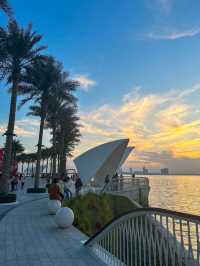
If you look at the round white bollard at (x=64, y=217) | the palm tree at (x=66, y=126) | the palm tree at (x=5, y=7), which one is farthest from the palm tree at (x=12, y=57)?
the palm tree at (x=66, y=126)

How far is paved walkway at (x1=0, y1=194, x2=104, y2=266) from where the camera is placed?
5.86 meters

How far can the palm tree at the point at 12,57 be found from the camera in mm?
17562

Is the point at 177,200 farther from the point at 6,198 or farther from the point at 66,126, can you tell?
the point at 6,198

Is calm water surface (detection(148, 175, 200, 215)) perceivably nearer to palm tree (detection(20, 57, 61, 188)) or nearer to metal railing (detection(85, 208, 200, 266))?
palm tree (detection(20, 57, 61, 188))

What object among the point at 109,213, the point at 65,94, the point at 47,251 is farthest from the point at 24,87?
the point at 47,251

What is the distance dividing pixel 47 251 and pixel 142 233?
10.1 feet

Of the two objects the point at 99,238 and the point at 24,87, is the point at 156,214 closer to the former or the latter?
the point at 99,238

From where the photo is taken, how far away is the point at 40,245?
7211 millimetres

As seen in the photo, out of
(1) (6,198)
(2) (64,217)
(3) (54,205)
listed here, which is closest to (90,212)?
(3) (54,205)

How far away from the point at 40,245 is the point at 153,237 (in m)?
3.93

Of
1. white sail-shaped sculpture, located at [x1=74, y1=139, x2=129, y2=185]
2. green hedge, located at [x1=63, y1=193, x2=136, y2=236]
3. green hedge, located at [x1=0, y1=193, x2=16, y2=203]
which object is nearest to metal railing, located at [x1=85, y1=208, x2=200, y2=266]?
green hedge, located at [x1=63, y1=193, x2=136, y2=236]

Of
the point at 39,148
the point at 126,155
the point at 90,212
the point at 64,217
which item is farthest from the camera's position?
the point at 126,155

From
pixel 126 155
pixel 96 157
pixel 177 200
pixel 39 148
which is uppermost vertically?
pixel 126 155

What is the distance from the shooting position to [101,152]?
29562 millimetres
